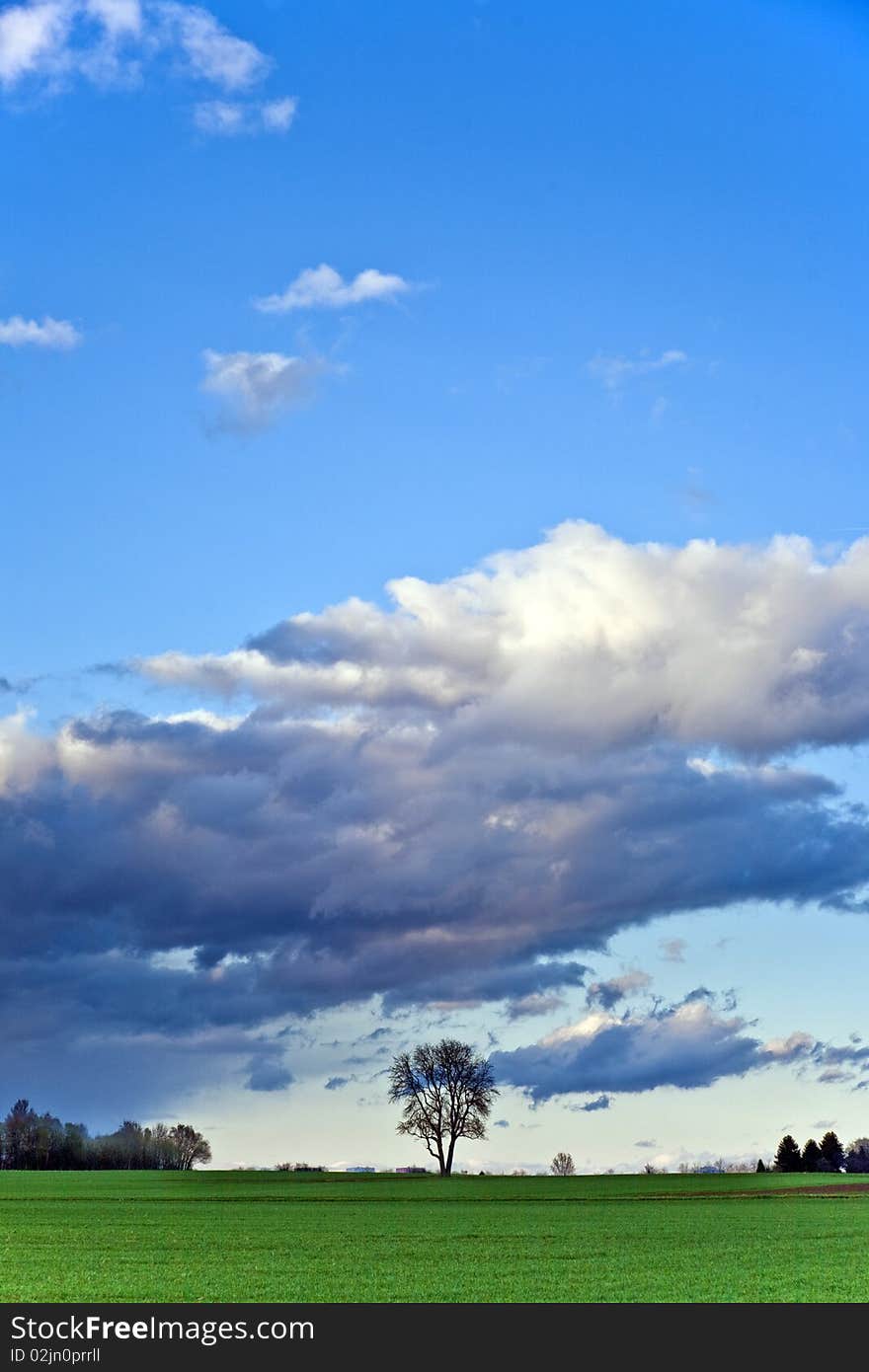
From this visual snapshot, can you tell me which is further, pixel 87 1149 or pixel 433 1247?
pixel 87 1149

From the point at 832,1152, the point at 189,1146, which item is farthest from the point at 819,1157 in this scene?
the point at 189,1146

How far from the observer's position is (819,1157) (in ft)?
566

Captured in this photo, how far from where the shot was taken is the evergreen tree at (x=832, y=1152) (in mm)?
172375

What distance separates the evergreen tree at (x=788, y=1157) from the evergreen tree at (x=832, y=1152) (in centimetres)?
364

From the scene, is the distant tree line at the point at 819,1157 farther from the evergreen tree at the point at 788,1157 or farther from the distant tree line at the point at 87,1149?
the distant tree line at the point at 87,1149

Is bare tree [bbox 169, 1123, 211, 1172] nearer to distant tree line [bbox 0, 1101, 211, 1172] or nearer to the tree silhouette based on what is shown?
distant tree line [bbox 0, 1101, 211, 1172]

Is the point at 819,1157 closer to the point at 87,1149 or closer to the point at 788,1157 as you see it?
the point at 788,1157

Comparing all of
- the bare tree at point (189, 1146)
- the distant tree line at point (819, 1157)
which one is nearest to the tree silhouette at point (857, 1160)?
the distant tree line at point (819, 1157)

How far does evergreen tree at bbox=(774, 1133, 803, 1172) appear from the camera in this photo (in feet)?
562

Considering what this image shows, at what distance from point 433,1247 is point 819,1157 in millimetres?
138974

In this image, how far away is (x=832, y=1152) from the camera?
173 meters
